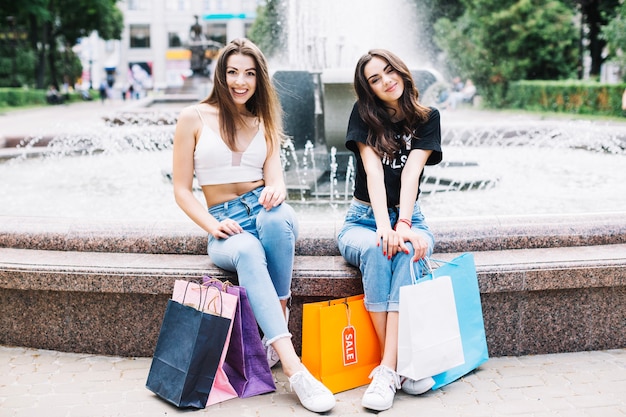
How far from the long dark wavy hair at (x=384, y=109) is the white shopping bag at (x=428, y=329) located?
2.33 ft

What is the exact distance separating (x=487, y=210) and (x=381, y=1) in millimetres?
22609

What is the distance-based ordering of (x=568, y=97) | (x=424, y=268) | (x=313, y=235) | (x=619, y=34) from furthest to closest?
(x=568, y=97)
(x=619, y=34)
(x=313, y=235)
(x=424, y=268)

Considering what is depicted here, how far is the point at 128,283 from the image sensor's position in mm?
3312

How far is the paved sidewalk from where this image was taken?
2908 millimetres

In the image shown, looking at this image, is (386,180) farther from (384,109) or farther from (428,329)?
(428,329)

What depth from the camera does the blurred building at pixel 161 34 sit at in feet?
200

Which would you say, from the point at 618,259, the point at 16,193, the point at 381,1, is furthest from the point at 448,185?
the point at 381,1

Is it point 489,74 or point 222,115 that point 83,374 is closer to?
point 222,115

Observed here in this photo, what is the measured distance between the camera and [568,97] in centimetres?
2370

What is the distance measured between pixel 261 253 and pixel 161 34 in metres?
63.5

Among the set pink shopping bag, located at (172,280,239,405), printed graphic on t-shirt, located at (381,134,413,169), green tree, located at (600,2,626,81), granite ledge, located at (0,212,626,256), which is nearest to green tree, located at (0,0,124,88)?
green tree, located at (600,2,626,81)

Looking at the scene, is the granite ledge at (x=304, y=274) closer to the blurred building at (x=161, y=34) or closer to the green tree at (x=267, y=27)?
the green tree at (x=267, y=27)

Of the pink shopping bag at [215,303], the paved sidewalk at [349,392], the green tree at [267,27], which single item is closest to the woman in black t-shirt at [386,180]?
the paved sidewalk at [349,392]

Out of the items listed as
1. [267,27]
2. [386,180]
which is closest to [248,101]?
[386,180]
